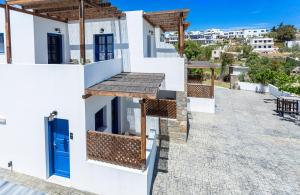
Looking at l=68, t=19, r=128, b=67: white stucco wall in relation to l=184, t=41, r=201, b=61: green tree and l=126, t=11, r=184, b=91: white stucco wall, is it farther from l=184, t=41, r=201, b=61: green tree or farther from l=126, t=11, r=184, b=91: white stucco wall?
l=184, t=41, r=201, b=61: green tree

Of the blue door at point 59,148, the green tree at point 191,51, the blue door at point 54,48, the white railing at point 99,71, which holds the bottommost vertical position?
the blue door at point 59,148

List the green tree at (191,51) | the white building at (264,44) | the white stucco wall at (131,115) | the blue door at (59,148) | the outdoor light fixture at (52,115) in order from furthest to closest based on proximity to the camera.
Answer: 1. the white building at (264,44)
2. the green tree at (191,51)
3. the white stucco wall at (131,115)
4. the blue door at (59,148)
5. the outdoor light fixture at (52,115)

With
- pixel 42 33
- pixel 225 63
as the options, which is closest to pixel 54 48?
pixel 42 33

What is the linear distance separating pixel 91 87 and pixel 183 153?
7.13 metres

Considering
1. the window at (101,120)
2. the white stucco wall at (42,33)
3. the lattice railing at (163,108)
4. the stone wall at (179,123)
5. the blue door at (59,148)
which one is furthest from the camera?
the lattice railing at (163,108)

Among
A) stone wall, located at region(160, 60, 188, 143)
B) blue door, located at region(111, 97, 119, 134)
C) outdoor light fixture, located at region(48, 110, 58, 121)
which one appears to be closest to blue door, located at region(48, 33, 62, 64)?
blue door, located at region(111, 97, 119, 134)

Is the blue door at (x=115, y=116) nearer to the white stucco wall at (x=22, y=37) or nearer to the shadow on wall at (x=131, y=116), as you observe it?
the shadow on wall at (x=131, y=116)

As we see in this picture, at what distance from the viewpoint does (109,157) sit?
9.18 m

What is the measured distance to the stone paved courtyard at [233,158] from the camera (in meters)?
9.82

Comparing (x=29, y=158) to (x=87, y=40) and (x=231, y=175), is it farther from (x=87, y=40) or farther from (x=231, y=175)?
(x=231, y=175)

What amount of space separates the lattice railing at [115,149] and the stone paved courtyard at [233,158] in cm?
198

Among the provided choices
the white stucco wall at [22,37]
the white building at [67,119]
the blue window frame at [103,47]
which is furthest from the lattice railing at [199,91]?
the white stucco wall at [22,37]

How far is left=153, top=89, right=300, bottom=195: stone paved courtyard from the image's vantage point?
32.2 ft

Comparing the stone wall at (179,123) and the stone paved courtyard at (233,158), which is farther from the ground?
the stone wall at (179,123)
